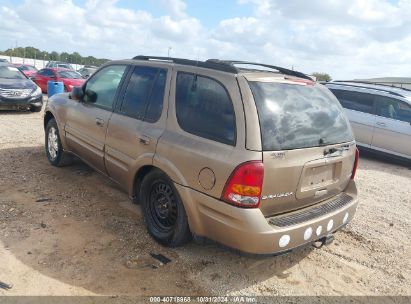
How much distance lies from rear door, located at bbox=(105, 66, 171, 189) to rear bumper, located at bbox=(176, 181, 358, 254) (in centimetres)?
74

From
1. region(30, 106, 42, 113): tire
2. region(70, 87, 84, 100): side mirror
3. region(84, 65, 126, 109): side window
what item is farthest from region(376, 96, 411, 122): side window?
region(30, 106, 42, 113): tire

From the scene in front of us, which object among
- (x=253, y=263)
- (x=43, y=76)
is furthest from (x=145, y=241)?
(x=43, y=76)

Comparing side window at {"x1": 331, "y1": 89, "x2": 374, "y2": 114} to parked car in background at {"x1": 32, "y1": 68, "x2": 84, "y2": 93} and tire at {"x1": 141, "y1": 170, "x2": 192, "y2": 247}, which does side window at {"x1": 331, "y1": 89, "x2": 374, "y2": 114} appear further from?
parked car in background at {"x1": 32, "y1": 68, "x2": 84, "y2": 93}

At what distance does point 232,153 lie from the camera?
117 inches

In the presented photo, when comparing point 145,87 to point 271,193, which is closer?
point 271,193

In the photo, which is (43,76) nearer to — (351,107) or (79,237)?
(351,107)

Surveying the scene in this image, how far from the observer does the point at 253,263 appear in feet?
12.0

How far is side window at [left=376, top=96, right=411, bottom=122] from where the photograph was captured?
8.83 m

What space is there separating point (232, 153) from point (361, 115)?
7.51 m

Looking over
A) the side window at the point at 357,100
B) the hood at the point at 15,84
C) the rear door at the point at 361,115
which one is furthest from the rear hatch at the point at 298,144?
the hood at the point at 15,84

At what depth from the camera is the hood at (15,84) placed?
1083 centimetres

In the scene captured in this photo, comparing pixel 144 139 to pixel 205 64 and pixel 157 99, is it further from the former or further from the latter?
pixel 205 64

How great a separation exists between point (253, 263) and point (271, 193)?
3.25 ft

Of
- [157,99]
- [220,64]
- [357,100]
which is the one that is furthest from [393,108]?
[157,99]
